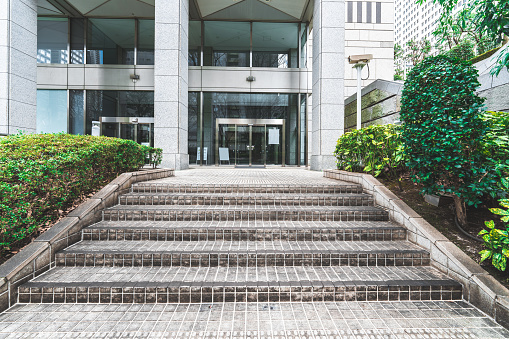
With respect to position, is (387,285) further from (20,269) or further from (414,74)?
(20,269)

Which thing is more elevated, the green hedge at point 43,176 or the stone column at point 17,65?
the stone column at point 17,65

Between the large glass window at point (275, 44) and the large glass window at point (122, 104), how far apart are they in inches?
273

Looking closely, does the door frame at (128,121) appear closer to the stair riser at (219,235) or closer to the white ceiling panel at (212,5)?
the white ceiling panel at (212,5)

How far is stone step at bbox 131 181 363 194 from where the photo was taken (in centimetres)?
586

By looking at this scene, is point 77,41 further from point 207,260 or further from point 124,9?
point 207,260

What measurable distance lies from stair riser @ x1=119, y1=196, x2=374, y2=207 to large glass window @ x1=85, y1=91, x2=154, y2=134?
1099 cm

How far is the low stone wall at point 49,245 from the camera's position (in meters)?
2.97

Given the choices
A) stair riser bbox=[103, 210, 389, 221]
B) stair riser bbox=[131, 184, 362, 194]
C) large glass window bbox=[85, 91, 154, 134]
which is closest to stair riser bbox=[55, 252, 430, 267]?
stair riser bbox=[103, 210, 389, 221]

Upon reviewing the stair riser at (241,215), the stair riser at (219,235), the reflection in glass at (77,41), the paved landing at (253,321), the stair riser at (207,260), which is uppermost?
the reflection in glass at (77,41)

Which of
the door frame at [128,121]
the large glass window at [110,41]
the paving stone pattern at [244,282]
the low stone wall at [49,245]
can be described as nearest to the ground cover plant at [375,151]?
the paving stone pattern at [244,282]

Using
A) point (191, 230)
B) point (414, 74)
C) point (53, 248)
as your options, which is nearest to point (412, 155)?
point (414, 74)

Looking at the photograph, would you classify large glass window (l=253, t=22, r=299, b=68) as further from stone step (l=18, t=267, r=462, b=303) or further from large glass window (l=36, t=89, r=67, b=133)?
stone step (l=18, t=267, r=462, b=303)

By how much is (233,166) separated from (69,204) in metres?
11.1

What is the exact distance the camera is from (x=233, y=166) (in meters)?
15.4
